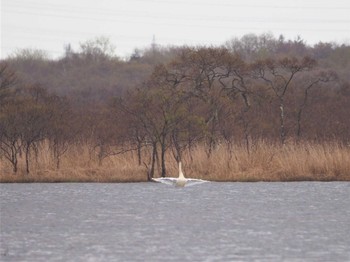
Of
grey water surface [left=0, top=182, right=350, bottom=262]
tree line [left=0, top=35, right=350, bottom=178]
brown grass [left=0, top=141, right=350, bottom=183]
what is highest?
tree line [left=0, top=35, right=350, bottom=178]

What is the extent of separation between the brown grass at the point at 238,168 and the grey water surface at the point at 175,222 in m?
0.70

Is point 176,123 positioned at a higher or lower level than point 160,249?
higher

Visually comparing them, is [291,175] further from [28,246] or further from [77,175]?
[28,246]

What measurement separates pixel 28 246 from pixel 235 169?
14188 mm

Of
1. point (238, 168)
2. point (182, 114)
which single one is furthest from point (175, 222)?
point (182, 114)

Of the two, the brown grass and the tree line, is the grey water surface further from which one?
the tree line

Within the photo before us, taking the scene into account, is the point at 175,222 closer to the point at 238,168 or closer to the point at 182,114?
the point at 238,168

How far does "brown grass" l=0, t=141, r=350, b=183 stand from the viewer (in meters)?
27.9

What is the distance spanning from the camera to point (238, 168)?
92.6 feet

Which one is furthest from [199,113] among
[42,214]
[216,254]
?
[216,254]

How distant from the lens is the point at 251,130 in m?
35.0

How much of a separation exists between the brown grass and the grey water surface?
697 millimetres

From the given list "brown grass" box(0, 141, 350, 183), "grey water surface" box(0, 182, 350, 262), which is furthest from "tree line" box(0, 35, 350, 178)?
"grey water surface" box(0, 182, 350, 262)

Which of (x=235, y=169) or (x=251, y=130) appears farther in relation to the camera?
(x=251, y=130)
